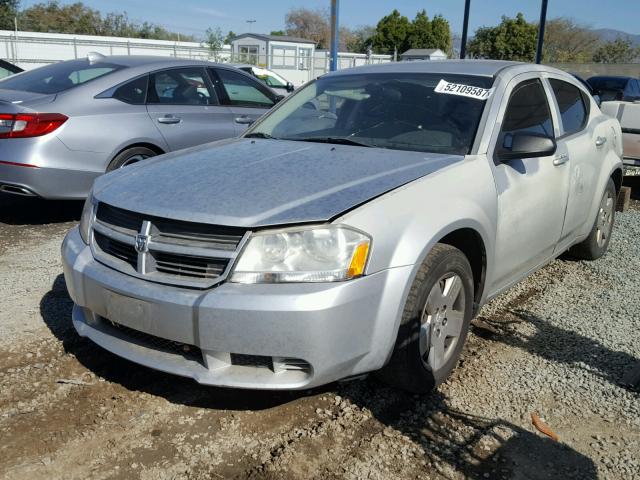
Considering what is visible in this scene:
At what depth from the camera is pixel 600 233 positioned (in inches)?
213

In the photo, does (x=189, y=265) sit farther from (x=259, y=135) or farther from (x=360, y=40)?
(x=360, y=40)

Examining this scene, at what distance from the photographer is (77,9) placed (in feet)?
214

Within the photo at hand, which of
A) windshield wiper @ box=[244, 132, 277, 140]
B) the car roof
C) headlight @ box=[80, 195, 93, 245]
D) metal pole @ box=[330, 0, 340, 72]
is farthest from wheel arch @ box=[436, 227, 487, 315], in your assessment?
metal pole @ box=[330, 0, 340, 72]

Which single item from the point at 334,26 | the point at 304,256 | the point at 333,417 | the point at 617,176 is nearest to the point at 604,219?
the point at 617,176

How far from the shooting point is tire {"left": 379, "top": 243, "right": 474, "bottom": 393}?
2812mm

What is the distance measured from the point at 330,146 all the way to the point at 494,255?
1.12 m

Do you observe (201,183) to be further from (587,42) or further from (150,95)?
(587,42)

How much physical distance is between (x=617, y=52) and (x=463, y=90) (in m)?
61.2

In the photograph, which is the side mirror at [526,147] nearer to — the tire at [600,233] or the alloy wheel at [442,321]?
the alloy wheel at [442,321]

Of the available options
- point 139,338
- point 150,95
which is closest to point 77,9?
point 150,95

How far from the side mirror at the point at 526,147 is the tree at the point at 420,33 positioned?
2645 inches

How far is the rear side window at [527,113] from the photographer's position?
3.79m

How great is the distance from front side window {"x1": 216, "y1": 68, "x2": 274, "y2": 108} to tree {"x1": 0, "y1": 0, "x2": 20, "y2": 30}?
5611cm

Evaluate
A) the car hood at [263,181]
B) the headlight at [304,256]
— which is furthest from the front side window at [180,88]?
the headlight at [304,256]
